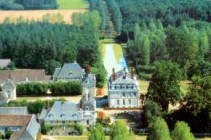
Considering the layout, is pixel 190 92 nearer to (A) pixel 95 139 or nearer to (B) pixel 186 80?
(A) pixel 95 139

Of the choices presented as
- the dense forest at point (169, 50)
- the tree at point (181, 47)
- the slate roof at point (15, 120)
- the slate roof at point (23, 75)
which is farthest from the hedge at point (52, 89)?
the tree at point (181, 47)

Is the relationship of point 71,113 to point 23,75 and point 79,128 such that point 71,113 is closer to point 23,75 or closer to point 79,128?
point 79,128

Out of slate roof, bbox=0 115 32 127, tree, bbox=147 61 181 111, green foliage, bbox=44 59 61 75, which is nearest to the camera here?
slate roof, bbox=0 115 32 127

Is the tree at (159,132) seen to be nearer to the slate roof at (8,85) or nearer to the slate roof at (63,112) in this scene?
the slate roof at (63,112)

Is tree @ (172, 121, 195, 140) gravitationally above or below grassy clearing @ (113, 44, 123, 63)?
below

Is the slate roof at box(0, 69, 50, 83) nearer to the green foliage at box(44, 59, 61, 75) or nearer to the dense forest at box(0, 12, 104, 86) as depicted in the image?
the green foliage at box(44, 59, 61, 75)

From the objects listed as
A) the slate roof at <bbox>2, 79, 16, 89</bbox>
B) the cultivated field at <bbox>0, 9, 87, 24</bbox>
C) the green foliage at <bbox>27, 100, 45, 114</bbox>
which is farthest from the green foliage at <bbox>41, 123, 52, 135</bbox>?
the cultivated field at <bbox>0, 9, 87, 24</bbox>
